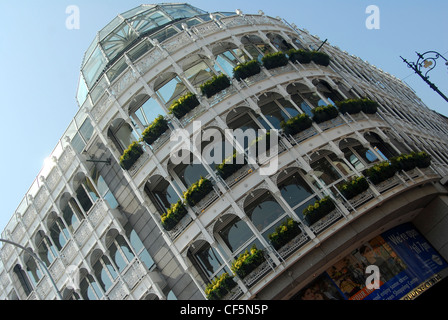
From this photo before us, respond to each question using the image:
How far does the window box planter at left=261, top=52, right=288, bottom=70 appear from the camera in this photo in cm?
2431

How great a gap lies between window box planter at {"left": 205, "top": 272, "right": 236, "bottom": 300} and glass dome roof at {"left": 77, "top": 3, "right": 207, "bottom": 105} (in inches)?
609

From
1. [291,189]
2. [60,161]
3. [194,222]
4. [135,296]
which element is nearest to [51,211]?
[60,161]

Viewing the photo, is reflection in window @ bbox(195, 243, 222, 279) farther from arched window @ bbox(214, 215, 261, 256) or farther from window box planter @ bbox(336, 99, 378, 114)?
window box planter @ bbox(336, 99, 378, 114)

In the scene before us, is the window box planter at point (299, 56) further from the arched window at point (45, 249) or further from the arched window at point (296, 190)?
the arched window at point (45, 249)

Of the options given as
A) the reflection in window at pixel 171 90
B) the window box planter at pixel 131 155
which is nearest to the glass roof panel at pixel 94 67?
the reflection in window at pixel 171 90

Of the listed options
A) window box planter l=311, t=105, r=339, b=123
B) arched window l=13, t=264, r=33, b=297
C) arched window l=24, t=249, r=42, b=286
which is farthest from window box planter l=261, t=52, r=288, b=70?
arched window l=13, t=264, r=33, b=297

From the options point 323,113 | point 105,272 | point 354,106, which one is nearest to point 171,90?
point 323,113

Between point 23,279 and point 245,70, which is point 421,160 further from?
point 23,279

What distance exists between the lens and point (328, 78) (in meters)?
25.9

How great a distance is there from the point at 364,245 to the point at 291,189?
169 inches

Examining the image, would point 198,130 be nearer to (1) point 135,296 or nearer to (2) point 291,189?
(2) point 291,189

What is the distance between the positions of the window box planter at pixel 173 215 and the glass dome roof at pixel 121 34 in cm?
1109

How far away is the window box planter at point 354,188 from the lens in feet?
66.5
